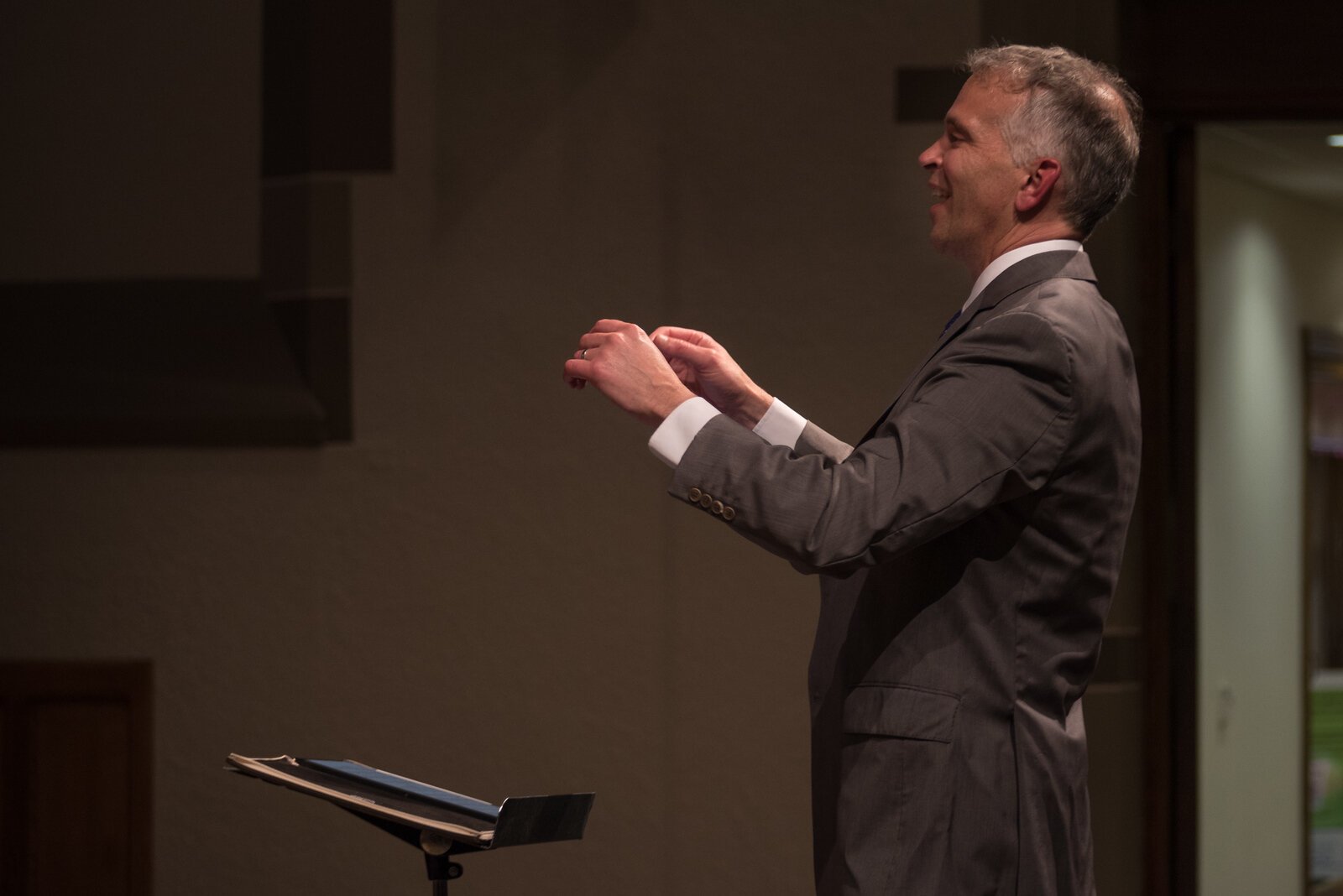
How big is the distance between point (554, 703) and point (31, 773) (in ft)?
3.54

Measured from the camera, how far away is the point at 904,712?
149 cm

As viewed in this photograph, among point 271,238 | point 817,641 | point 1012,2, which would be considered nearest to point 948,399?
point 817,641

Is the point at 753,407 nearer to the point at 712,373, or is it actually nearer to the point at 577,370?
the point at 712,373

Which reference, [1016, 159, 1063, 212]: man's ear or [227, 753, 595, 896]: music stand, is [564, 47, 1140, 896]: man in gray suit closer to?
[1016, 159, 1063, 212]: man's ear

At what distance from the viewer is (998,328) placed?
4.73ft

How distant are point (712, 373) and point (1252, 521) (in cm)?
333

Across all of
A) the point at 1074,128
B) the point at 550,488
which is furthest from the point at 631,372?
the point at 550,488

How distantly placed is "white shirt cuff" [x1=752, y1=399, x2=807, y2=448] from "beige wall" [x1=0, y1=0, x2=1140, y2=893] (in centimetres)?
96

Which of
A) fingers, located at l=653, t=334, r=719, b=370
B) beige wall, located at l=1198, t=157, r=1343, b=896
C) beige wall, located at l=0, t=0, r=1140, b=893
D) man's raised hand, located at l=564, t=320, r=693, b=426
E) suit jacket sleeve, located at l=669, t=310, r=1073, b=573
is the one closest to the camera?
suit jacket sleeve, located at l=669, t=310, r=1073, b=573

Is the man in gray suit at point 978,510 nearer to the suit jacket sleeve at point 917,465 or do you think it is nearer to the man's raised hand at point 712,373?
the suit jacket sleeve at point 917,465

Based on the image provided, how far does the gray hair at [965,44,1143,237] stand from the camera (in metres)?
Result: 1.59

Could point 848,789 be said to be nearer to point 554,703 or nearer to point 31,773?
point 554,703

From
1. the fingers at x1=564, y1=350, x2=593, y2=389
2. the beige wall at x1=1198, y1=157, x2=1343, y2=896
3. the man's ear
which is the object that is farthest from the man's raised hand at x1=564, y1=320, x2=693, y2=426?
the beige wall at x1=1198, y1=157, x2=1343, y2=896

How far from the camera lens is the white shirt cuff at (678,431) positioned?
143 cm
